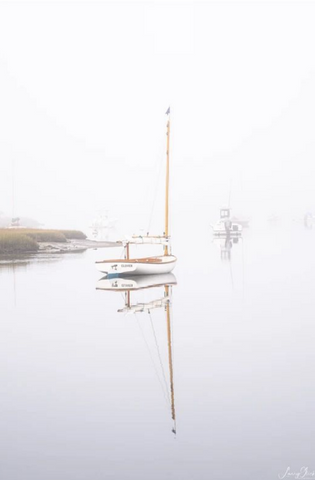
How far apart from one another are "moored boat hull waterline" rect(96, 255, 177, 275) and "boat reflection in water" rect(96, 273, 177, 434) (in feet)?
2.02

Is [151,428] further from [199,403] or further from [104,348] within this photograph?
[104,348]

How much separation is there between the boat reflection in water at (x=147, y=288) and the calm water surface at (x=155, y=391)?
0.27 m

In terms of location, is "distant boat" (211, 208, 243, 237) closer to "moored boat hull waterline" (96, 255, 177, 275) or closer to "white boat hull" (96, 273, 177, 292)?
"white boat hull" (96, 273, 177, 292)

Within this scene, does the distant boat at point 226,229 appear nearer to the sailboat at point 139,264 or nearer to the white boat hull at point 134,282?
the white boat hull at point 134,282

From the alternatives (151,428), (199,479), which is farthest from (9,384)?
(199,479)

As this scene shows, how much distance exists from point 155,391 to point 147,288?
23.3 meters

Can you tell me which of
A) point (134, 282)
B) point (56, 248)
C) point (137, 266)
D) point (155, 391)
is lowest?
point (134, 282)

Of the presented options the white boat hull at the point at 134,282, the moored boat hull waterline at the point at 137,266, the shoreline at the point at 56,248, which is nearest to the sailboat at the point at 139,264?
the moored boat hull waterline at the point at 137,266

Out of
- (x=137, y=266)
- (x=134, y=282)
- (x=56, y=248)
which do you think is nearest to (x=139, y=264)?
(x=137, y=266)

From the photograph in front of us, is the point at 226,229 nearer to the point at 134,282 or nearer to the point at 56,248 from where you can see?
the point at 56,248

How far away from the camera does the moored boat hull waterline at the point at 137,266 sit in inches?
1646

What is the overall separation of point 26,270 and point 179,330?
30.3m

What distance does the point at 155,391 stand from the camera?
46.9ft

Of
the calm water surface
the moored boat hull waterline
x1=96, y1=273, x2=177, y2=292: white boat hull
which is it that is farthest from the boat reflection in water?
the moored boat hull waterline
